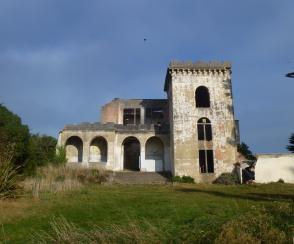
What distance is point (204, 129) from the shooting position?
36.8m

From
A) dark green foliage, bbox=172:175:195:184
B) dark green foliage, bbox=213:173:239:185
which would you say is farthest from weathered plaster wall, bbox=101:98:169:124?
dark green foliage, bbox=213:173:239:185

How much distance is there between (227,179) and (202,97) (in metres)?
10.2

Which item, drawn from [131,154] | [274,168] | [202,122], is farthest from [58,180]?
[131,154]

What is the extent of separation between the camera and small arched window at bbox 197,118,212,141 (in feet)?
120

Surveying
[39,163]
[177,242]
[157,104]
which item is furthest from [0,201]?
[157,104]

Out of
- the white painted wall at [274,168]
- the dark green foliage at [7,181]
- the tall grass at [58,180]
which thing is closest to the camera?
the dark green foliage at [7,181]

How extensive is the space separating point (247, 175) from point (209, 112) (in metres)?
6.87

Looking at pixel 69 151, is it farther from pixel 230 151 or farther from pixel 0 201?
pixel 0 201

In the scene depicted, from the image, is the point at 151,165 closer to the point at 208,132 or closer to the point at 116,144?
the point at 116,144

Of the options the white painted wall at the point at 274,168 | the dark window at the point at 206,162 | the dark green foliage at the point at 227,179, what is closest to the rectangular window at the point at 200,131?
the dark window at the point at 206,162

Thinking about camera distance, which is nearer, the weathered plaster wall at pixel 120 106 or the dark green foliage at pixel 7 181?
the dark green foliage at pixel 7 181

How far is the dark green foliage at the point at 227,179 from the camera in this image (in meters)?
33.6

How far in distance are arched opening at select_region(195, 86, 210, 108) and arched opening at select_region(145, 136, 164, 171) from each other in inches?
228

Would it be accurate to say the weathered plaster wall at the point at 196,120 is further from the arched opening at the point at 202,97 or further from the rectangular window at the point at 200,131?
the arched opening at the point at 202,97
